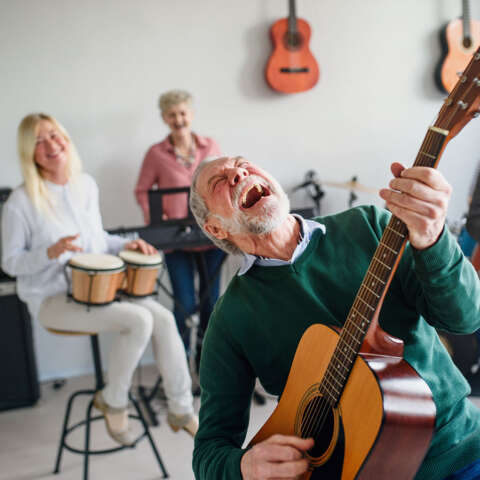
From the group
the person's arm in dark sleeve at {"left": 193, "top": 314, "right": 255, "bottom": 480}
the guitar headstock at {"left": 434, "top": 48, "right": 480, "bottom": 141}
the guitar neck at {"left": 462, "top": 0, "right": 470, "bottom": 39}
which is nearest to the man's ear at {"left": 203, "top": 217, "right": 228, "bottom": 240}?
the person's arm in dark sleeve at {"left": 193, "top": 314, "right": 255, "bottom": 480}

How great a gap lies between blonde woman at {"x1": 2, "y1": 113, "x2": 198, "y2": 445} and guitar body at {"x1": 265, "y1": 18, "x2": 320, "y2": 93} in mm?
1627

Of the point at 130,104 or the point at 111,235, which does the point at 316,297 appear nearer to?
the point at 111,235

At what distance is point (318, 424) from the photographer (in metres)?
0.98

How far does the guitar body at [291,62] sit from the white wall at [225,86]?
0.33 feet

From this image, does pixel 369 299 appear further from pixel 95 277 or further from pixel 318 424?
pixel 95 277

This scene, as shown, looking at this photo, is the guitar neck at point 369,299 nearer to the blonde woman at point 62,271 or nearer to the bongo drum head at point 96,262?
the bongo drum head at point 96,262

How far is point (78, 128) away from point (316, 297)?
2633 mm

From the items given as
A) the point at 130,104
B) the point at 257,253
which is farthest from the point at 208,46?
the point at 257,253

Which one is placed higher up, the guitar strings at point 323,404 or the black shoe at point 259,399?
the guitar strings at point 323,404

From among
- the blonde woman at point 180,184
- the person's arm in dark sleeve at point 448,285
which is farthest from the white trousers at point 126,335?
the person's arm in dark sleeve at point 448,285

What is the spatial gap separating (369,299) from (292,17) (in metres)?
3.05

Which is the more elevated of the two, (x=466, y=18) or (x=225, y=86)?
(x=466, y=18)

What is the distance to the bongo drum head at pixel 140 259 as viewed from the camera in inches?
91.6

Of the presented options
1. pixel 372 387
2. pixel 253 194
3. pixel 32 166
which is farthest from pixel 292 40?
pixel 372 387
